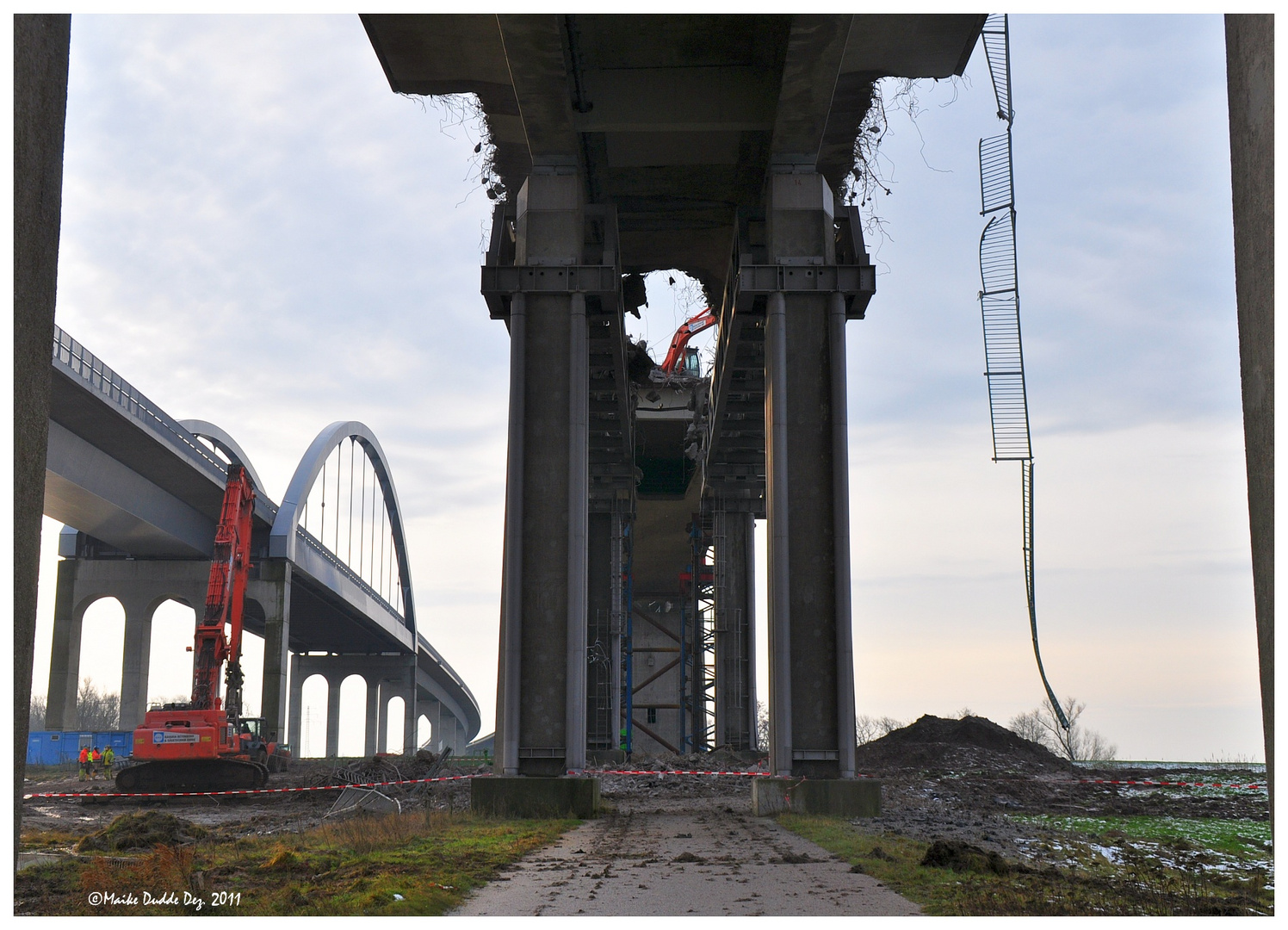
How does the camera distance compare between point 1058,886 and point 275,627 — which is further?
point 275,627

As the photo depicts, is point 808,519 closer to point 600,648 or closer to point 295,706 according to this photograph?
point 600,648

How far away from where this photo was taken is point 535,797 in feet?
59.9

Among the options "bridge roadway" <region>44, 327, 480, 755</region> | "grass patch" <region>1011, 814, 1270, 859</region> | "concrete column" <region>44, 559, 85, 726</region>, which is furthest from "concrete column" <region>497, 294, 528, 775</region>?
"concrete column" <region>44, 559, 85, 726</region>

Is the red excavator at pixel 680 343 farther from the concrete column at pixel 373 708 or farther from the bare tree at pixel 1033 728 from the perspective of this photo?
the concrete column at pixel 373 708

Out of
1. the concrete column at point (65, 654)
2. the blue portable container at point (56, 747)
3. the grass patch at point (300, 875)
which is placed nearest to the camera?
the grass patch at point (300, 875)

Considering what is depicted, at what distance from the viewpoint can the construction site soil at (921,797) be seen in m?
16.5

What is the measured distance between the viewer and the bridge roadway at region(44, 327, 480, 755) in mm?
44469

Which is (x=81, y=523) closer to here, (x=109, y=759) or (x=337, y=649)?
(x=109, y=759)

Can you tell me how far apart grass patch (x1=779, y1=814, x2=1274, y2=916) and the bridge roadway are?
32.2 meters

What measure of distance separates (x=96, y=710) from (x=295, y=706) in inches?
1799

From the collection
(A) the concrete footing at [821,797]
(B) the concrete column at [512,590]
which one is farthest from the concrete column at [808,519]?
(B) the concrete column at [512,590]

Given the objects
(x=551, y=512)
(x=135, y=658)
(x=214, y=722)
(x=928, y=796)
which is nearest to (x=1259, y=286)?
(x=551, y=512)

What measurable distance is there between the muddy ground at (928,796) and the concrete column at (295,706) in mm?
38736
